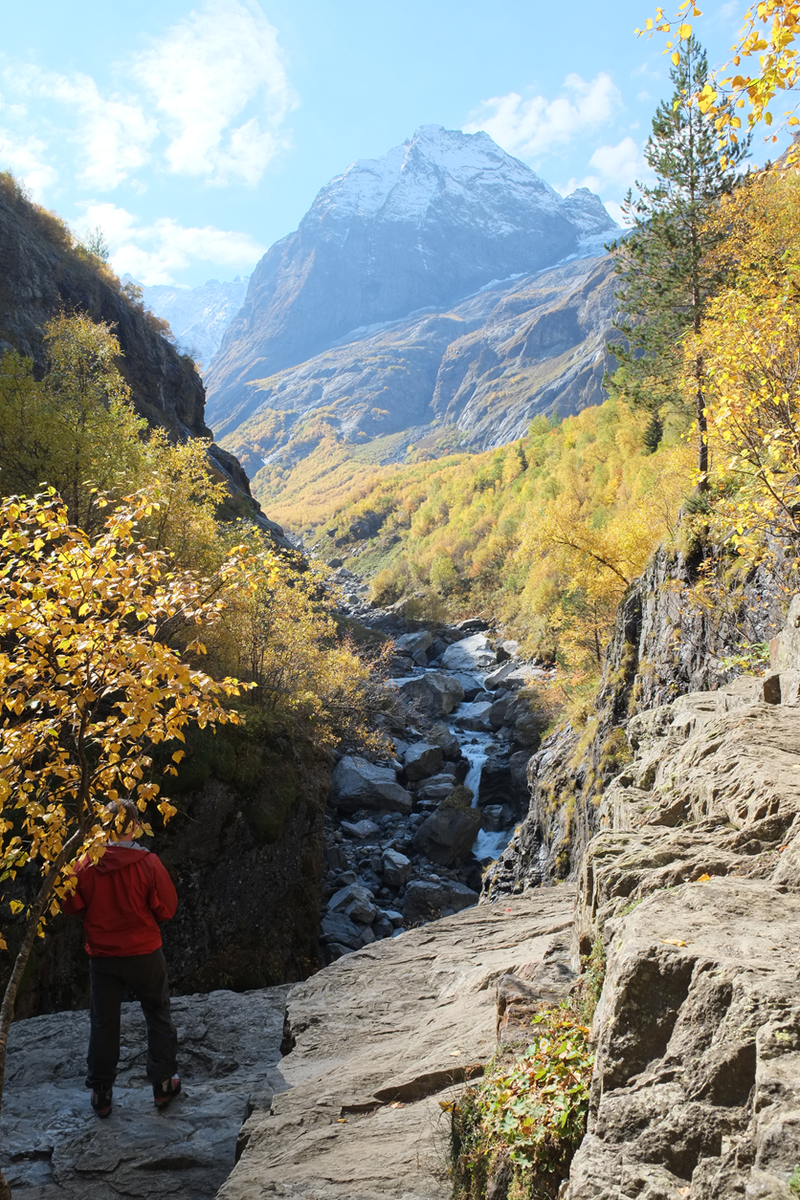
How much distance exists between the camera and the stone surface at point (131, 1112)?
6250 millimetres

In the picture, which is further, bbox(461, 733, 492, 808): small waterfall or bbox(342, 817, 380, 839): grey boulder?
bbox(461, 733, 492, 808): small waterfall

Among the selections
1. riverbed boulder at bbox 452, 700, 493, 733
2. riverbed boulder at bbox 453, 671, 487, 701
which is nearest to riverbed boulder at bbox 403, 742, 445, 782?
riverbed boulder at bbox 452, 700, 493, 733

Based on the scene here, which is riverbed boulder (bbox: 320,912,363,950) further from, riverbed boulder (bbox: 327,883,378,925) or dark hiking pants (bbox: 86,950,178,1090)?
dark hiking pants (bbox: 86,950,178,1090)

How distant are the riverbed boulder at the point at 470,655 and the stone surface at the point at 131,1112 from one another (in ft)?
141

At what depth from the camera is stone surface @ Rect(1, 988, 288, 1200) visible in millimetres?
6250

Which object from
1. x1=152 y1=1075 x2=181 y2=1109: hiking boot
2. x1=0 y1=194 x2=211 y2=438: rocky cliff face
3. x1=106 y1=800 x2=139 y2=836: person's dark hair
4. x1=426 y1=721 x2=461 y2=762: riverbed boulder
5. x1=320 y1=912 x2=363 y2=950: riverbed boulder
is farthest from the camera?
x1=0 y1=194 x2=211 y2=438: rocky cliff face

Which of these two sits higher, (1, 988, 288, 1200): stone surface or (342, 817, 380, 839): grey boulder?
(1, 988, 288, 1200): stone surface

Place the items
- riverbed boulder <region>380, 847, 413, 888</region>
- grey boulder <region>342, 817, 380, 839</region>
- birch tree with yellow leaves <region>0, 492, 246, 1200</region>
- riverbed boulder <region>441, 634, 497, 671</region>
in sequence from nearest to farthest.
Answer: birch tree with yellow leaves <region>0, 492, 246, 1200</region> → riverbed boulder <region>380, 847, 413, 888</region> → grey boulder <region>342, 817, 380, 839</region> → riverbed boulder <region>441, 634, 497, 671</region>

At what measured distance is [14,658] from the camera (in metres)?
6.70

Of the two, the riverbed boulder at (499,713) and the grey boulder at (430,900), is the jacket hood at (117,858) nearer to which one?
the grey boulder at (430,900)

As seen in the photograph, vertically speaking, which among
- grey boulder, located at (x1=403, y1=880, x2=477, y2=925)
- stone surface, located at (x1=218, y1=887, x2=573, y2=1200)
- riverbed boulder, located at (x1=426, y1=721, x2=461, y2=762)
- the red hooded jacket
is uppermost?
the red hooded jacket

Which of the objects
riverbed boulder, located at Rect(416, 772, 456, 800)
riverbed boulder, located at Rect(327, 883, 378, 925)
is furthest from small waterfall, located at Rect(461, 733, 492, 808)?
riverbed boulder, located at Rect(327, 883, 378, 925)

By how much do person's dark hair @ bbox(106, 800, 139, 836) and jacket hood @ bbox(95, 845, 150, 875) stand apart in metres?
0.18

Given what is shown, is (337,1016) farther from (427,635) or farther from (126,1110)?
(427,635)
